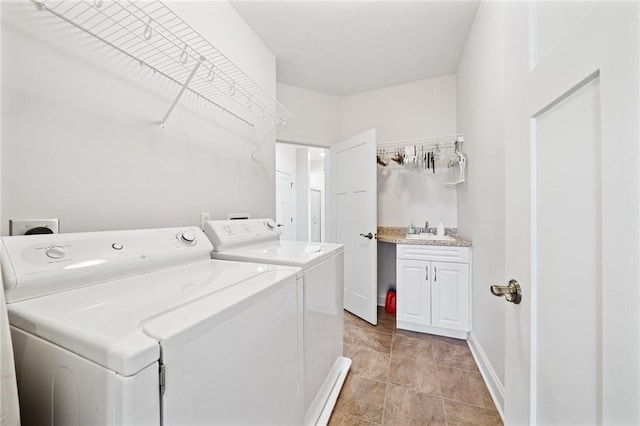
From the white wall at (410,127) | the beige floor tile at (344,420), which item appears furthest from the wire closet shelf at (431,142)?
the beige floor tile at (344,420)

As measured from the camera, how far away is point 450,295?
7.42 feet

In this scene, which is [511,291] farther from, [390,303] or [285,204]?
[285,204]

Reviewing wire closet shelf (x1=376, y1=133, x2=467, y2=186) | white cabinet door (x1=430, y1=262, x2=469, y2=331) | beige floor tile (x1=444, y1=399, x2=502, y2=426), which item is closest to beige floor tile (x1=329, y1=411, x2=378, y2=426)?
beige floor tile (x1=444, y1=399, x2=502, y2=426)

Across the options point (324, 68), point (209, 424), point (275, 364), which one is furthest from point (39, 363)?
point (324, 68)

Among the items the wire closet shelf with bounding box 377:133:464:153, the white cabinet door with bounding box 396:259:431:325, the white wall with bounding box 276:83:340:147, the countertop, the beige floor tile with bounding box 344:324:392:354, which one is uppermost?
the white wall with bounding box 276:83:340:147

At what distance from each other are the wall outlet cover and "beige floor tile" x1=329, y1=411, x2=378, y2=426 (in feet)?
5.19

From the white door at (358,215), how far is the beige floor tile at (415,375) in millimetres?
664

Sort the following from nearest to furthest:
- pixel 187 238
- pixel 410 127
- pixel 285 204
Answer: pixel 187 238 → pixel 410 127 → pixel 285 204

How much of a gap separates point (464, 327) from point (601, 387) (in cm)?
210

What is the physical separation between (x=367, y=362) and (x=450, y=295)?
0.98 metres

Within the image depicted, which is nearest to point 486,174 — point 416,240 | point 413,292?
point 416,240

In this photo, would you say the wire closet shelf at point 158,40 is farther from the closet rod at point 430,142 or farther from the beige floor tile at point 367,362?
the beige floor tile at point 367,362

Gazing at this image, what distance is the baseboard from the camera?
1.47 metres

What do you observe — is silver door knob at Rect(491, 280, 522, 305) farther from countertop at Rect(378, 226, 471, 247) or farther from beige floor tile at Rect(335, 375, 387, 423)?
countertop at Rect(378, 226, 471, 247)
